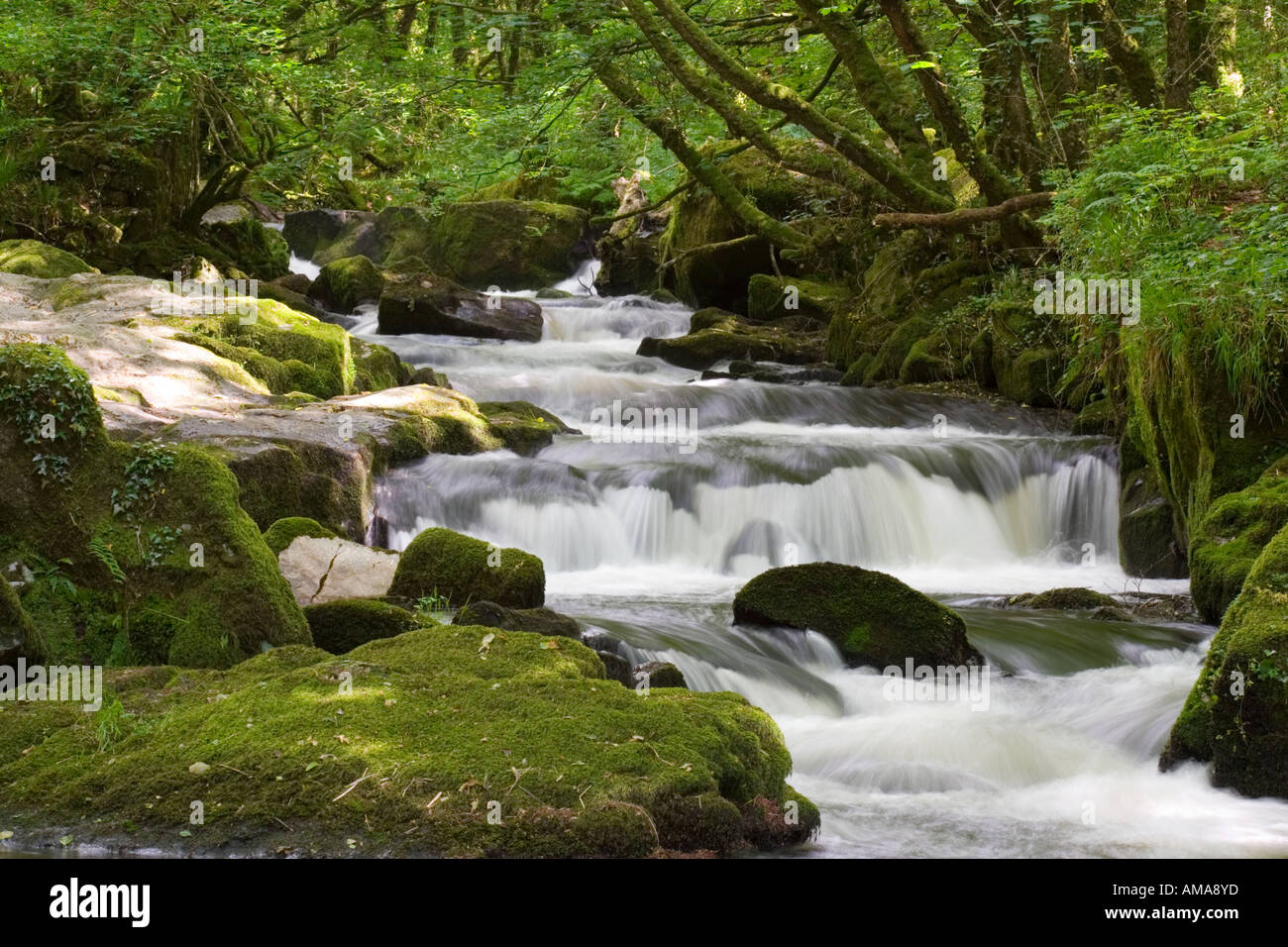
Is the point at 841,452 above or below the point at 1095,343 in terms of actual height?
below

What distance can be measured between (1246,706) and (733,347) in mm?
11950

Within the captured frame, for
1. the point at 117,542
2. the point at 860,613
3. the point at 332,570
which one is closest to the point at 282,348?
the point at 332,570

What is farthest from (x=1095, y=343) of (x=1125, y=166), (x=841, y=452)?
(x=841, y=452)

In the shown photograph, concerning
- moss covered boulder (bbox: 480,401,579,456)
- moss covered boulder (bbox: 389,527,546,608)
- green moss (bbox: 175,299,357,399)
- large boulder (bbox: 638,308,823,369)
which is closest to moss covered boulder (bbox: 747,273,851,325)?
large boulder (bbox: 638,308,823,369)

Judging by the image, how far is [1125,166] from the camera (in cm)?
924

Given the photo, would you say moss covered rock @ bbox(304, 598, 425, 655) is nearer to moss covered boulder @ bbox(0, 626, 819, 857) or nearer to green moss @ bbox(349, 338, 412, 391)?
moss covered boulder @ bbox(0, 626, 819, 857)

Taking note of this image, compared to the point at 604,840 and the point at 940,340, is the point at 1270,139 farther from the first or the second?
the point at 604,840

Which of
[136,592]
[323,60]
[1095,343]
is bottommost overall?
[136,592]

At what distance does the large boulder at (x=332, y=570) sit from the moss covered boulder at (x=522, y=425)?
164 inches

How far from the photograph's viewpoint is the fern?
5754mm

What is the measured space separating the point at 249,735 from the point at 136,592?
2.02m

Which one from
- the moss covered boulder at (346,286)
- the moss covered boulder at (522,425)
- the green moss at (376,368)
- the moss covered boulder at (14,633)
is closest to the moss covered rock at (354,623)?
the moss covered boulder at (14,633)

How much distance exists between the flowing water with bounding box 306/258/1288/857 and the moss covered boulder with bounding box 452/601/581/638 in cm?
56

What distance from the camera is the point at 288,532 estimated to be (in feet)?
25.3
